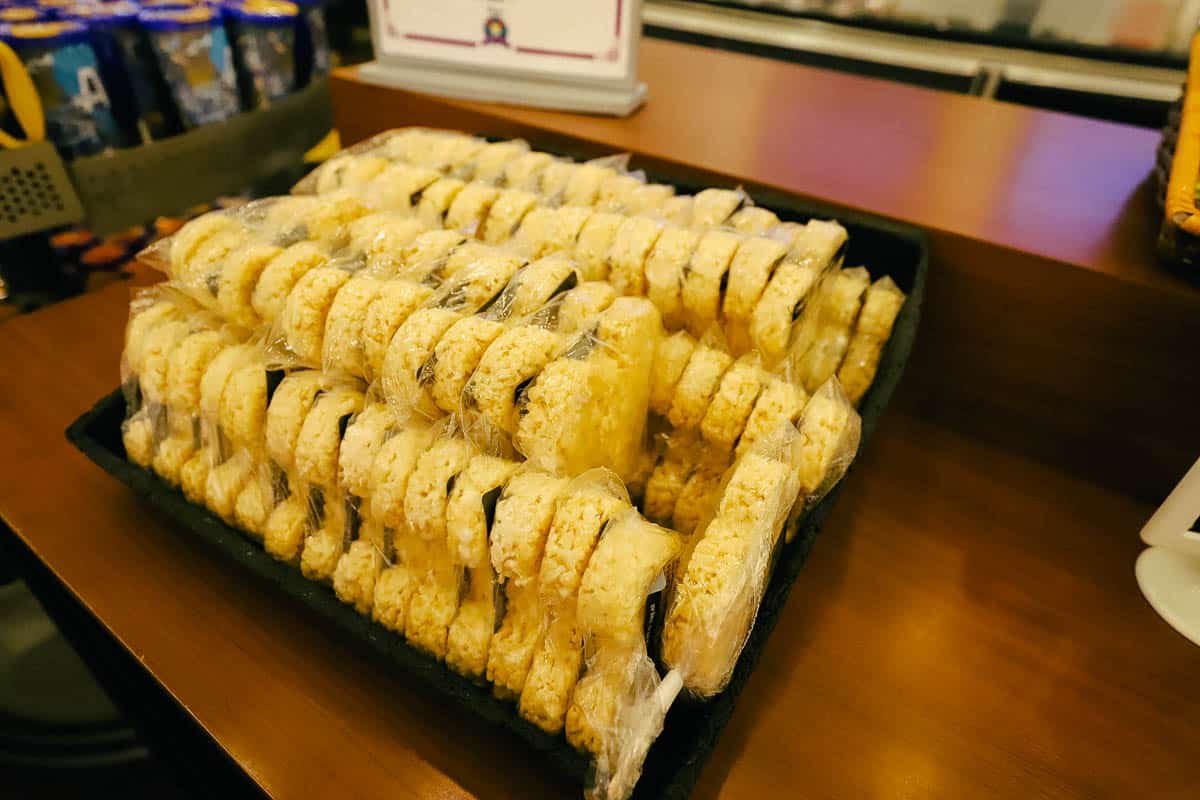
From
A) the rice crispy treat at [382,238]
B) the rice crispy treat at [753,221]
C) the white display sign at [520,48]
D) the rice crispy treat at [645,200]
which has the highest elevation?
the white display sign at [520,48]

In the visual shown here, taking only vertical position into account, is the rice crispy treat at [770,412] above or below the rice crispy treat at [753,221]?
below

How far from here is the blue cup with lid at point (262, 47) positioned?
1957mm

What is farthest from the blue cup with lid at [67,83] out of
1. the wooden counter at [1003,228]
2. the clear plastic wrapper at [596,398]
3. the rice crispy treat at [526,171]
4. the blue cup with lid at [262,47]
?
the clear plastic wrapper at [596,398]

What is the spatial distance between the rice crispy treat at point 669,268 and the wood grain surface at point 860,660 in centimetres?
50

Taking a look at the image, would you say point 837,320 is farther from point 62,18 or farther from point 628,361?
point 62,18

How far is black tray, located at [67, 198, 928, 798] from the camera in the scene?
82 centimetres

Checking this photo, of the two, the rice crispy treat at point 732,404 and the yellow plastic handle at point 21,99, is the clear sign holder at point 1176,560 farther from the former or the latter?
the yellow plastic handle at point 21,99

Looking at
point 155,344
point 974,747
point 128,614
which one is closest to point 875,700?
point 974,747

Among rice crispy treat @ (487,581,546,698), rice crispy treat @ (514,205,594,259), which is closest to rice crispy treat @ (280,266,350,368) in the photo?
rice crispy treat @ (514,205,594,259)

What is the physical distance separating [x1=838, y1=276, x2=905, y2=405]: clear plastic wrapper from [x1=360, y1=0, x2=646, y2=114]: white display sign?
2.97ft

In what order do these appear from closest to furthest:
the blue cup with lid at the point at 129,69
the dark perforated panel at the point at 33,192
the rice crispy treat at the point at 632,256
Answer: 1. the rice crispy treat at the point at 632,256
2. the dark perforated panel at the point at 33,192
3. the blue cup with lid at the point at 129,69

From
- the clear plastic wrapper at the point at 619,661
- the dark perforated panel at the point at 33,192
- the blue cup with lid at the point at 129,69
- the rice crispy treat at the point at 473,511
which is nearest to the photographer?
the clear plastic wrapper at the point at 619,661

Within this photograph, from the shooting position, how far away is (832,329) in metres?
1.24

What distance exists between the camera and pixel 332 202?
4.24 ft
